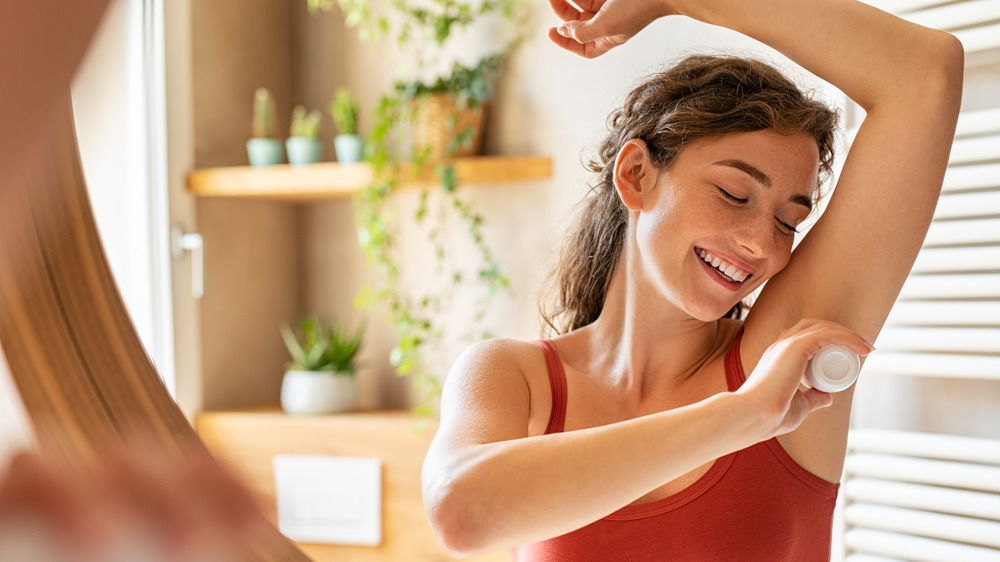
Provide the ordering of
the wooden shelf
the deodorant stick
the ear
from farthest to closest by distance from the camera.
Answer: the wooden shelf → the ear → the deodorant stick

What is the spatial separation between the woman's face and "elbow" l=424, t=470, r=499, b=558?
0.30 m

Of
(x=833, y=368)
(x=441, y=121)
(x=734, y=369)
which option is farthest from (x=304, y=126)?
(x=833, y=368)

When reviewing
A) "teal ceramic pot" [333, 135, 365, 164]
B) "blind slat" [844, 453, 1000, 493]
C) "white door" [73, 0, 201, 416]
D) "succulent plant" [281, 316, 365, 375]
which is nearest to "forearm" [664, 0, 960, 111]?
"blind slat" [844, 453, 1000, 493]

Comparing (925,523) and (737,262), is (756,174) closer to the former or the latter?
(737,262)

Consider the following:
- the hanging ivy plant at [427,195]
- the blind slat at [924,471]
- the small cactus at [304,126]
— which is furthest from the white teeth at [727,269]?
the small cactus at [304,126]

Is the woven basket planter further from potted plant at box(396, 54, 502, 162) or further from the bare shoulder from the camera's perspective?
the bare shoulder

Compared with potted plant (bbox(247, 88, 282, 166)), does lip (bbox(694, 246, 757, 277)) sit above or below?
below

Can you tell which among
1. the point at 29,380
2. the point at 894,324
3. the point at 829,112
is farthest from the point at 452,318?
the point at 29,380

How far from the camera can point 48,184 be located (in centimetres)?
10

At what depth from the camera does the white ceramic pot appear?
1.93 m

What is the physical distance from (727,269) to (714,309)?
0.13ft

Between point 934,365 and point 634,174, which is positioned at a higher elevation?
point 634,174

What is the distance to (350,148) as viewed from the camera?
1.93 metres

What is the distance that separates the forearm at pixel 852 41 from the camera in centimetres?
77
